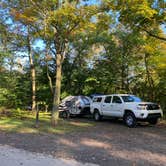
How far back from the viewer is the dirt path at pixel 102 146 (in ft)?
29.5

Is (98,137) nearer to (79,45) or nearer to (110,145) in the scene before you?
(110,145)

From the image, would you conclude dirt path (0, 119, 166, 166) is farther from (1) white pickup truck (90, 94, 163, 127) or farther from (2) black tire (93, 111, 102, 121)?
(2) black tire (93, 111, 102, 121)

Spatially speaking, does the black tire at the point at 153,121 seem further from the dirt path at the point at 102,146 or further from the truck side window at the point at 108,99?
the truck side window at the point at 108,99

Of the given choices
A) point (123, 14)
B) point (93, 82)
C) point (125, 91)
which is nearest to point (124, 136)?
point (123, 14)

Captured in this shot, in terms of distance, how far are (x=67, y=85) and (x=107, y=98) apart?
10681mm

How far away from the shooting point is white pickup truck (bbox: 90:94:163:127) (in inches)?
662

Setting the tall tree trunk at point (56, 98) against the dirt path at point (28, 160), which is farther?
the tall tree trunk at point (56, 98)

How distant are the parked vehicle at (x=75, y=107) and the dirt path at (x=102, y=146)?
8.17 m

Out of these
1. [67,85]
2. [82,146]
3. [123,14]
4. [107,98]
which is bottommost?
[82,146]

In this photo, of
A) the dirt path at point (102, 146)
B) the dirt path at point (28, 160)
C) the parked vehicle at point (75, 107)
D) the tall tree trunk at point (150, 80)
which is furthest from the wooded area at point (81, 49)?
the dirt path at point (28, 160)

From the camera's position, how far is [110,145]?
1127 centimetres

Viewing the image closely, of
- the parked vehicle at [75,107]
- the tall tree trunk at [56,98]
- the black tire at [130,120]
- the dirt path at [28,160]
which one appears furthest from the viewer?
the parked vehicle at [75,107]

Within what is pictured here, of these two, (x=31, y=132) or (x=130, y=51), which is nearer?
(x=31, y=132)

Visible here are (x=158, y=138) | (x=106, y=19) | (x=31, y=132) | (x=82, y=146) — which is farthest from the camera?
(x=106, y=19)
